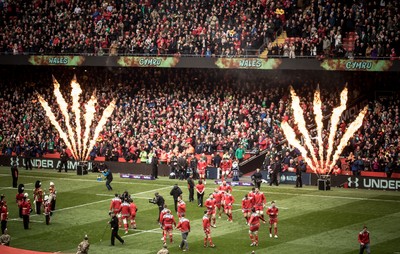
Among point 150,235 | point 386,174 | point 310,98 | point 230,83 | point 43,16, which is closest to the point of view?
point 150,235

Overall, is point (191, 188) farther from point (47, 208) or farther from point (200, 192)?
point (47, 208)

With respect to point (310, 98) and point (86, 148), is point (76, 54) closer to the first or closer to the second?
point (86, 148)

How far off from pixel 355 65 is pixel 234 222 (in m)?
16.9

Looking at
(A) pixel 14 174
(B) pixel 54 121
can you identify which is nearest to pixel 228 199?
(A) pixel 14 174

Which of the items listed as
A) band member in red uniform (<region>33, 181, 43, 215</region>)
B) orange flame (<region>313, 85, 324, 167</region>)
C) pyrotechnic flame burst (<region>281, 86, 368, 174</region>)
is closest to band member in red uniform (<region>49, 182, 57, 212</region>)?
band member in red uniform (<region>33, 181, 43, 215</region>)

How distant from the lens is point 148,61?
61.1m

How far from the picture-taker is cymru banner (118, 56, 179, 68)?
6022 centimetres

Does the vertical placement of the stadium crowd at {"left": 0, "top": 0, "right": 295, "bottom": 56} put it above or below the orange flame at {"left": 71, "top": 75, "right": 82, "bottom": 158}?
above

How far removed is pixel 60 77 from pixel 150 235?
1242 inches

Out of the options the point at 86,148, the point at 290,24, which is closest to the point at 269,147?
the point at 290,24

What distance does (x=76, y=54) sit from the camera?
63.8 m

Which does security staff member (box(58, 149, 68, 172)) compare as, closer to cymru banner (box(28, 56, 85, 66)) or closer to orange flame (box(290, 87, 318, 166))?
cymru banner (box(28, 56, 85, 66))

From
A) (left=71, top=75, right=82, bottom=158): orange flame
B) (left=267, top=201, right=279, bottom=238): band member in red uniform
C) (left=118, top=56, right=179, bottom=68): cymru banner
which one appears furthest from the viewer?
(left=118, top=56, right=179, bottom=68): cymru banner

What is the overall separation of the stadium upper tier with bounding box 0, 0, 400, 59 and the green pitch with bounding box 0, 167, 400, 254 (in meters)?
10.4
